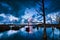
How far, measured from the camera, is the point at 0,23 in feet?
10.6

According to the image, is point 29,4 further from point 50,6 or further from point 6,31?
point 6,31

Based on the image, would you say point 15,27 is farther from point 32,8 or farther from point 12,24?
point 32,8

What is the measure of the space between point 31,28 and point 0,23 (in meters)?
0.63

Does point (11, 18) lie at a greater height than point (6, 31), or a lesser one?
greater

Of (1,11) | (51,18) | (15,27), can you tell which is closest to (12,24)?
(15,27)

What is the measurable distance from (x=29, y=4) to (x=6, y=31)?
2.36 ft

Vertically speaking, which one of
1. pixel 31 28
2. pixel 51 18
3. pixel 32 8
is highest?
pixel 32 8

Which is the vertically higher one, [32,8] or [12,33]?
[32,8]

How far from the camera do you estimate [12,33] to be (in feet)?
10.6

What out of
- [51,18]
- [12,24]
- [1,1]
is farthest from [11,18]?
[51,18]

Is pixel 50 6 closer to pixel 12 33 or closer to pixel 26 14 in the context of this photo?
pixel 26 14

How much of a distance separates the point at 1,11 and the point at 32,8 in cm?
63

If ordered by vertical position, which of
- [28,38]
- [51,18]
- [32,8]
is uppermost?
[32,8]

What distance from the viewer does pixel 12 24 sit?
10.6ft
